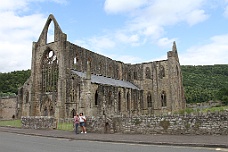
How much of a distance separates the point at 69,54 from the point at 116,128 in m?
18.5

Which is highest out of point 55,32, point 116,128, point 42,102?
point 55,32

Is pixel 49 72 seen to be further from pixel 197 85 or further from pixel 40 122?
pixel 197 85

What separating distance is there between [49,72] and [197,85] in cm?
6335

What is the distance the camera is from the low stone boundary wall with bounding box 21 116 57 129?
68.6 feet

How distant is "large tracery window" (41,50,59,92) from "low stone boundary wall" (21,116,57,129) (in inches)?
384

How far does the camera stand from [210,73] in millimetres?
106000

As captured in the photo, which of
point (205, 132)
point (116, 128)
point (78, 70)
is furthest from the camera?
point (78, 70)

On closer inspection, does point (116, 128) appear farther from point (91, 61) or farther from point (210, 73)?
point (210, 73)

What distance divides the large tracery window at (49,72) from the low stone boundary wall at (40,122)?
32.0 ft

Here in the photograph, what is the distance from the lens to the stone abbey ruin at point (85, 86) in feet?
98.6

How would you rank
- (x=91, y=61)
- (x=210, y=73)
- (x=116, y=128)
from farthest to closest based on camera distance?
(x=210, y=73) → (x=91, y=61) → (x=116, y=128)

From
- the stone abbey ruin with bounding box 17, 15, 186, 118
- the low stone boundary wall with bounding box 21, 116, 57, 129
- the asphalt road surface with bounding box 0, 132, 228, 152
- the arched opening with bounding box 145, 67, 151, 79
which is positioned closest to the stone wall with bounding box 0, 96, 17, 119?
the stone abbey ruin with bounding box 17, 15, 186, 118

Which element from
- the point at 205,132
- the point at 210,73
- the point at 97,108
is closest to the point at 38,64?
the point at 97,108

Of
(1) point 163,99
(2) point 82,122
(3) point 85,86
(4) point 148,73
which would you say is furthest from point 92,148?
(4) point 148,73
